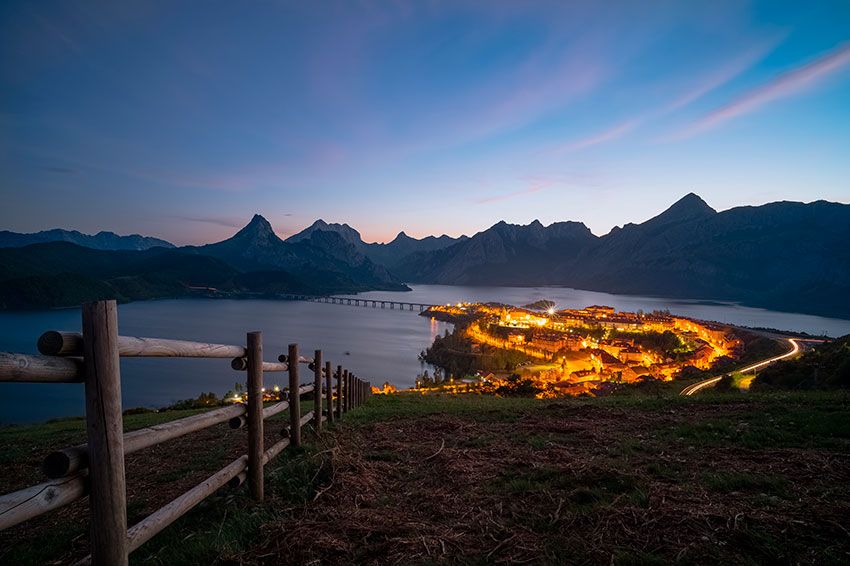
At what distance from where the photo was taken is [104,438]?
2758 millimetres

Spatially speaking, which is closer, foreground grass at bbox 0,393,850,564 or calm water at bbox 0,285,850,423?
foreground grass at bbox 0,393,850,564

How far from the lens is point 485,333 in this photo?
115m

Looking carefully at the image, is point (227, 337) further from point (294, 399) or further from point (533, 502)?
point (533, 502)

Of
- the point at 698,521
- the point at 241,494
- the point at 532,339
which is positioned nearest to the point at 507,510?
the point at 698,521

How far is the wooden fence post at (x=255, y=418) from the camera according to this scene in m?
5.11

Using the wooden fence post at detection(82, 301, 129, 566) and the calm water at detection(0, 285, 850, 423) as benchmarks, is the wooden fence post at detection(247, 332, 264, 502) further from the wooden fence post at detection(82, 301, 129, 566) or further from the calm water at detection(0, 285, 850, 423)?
the calm water at detection(0, 285, 850, 423)

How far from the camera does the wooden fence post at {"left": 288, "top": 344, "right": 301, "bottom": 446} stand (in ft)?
22.4

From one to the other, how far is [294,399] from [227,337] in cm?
11326

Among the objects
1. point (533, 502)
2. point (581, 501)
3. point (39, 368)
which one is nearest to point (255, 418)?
point (39, 368)

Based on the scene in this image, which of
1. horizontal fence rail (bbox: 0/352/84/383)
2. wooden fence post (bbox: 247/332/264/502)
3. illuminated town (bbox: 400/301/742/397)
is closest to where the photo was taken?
horizontal fence rail (bbox: 0/352/84/383)

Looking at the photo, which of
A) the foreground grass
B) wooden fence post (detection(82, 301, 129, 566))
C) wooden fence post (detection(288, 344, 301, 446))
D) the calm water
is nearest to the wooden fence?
wooden fence post (detection(82, 301, 129, 566))

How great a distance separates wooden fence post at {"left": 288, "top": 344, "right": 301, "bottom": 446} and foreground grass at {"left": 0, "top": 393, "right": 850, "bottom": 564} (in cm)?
29

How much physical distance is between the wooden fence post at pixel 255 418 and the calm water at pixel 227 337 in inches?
2267

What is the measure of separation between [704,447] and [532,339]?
103418mm
